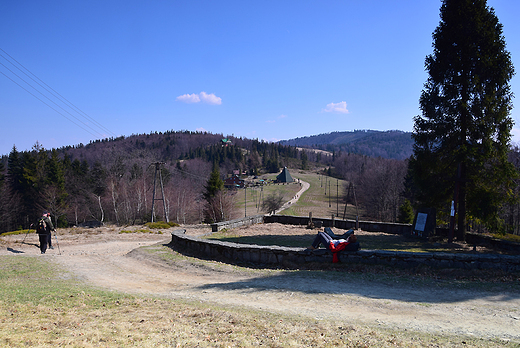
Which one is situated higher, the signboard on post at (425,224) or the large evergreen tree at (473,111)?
the large evergreen tree at (473,111)

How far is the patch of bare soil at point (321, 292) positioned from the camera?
536 cm

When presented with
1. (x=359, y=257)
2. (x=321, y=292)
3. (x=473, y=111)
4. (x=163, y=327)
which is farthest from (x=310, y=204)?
(x=163, y=327)

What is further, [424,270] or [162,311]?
[424,270]

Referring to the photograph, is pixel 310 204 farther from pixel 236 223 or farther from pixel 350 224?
pixel 236 223

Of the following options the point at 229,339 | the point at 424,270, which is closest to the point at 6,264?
the point at 229,339

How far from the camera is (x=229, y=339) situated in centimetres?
438

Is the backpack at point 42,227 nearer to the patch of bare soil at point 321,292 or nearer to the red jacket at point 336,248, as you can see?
the patch of bare soil at point 321,292

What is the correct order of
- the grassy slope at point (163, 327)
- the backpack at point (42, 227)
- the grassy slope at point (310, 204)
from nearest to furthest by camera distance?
the grassy slope at point (163, 327)
the backpack at point (42, 227)
the grassy slope at point (310, 204)

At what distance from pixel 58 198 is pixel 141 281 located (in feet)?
156

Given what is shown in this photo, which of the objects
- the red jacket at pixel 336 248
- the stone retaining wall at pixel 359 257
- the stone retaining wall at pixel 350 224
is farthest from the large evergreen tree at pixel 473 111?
the red jacket at pixel 336 248

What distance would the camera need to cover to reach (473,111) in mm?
15375

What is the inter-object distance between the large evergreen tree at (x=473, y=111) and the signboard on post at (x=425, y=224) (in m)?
1.21

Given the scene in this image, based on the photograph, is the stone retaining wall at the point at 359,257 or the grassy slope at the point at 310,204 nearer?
the stone retaining wall at the point at 359,257

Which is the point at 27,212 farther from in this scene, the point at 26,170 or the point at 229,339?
the point at 229,339
